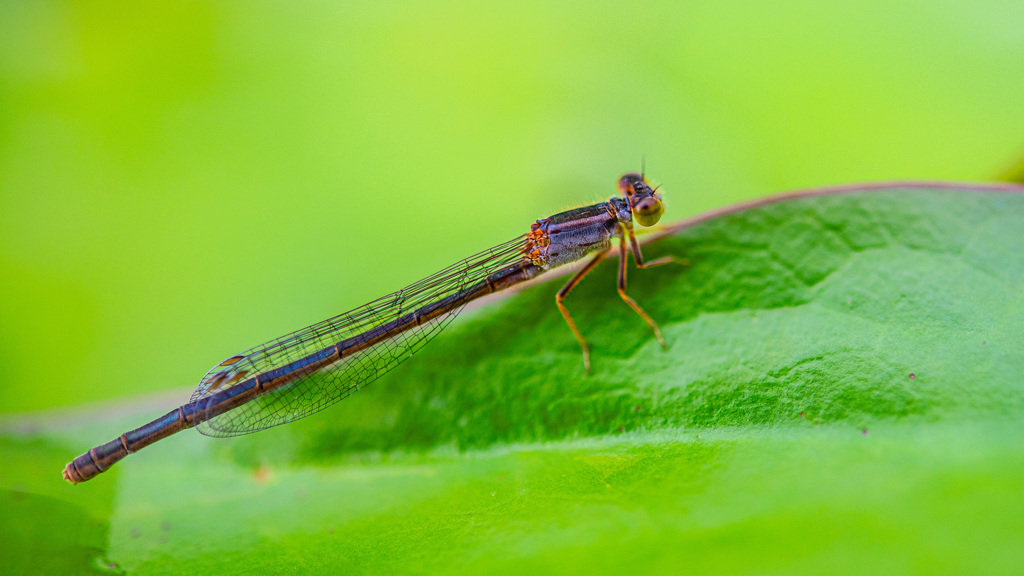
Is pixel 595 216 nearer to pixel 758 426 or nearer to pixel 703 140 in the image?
pixel 703 140

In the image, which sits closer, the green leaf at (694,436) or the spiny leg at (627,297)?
the green leaf at (694,436)

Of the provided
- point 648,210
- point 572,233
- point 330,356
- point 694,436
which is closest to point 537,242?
point 572,233

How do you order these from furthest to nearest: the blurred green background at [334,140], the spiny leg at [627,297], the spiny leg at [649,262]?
the blurred green background at [334,140]
the spiny leg at [649,262]
the spiny leg at [627,297]

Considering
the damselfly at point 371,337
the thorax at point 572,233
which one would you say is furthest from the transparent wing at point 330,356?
the thorax at point 572,233

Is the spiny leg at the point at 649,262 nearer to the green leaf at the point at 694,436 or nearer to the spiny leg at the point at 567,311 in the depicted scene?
the green leaf at the point at 694,436

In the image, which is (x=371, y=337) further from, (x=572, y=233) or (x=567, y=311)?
(x=572, y=233)

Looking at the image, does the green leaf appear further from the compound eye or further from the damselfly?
the compound eye

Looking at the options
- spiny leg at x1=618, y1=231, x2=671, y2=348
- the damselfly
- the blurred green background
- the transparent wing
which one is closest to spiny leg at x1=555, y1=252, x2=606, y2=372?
the damselfly

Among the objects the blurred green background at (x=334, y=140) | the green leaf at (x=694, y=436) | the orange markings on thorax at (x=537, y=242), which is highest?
the blurred green background at (x=334, y=140)
